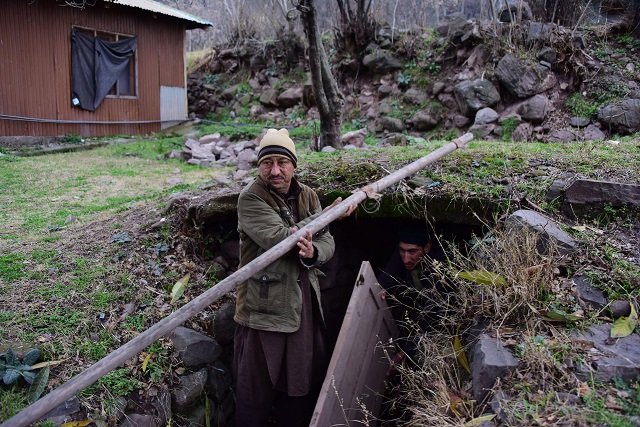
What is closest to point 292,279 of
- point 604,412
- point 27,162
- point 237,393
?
point 237,393

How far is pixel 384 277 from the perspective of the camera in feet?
14.5

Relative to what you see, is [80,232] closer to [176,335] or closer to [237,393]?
[176,335]

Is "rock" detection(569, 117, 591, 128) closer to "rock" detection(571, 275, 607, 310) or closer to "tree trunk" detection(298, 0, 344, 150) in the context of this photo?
"tree trunk" detection(298, 0, 344, 150)

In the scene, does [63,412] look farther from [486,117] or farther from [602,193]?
[486,117]

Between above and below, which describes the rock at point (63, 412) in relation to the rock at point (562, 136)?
below

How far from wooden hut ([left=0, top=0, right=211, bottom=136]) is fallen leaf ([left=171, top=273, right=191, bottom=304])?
8281 mm

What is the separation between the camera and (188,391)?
353 centimetres

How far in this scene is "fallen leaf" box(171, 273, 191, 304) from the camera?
13.1 ft

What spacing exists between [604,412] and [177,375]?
262cm

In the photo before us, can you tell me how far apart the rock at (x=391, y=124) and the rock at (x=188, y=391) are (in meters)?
8.36

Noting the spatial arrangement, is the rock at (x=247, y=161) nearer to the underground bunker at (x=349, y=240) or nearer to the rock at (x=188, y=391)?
the underground bunker at (x=349, y=240)

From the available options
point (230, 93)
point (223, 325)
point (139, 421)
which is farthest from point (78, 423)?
point (230, 93)

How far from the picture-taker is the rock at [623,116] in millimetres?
8258

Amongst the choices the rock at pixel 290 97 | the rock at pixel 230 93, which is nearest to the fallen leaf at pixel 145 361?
the rock at pixel 290 97
